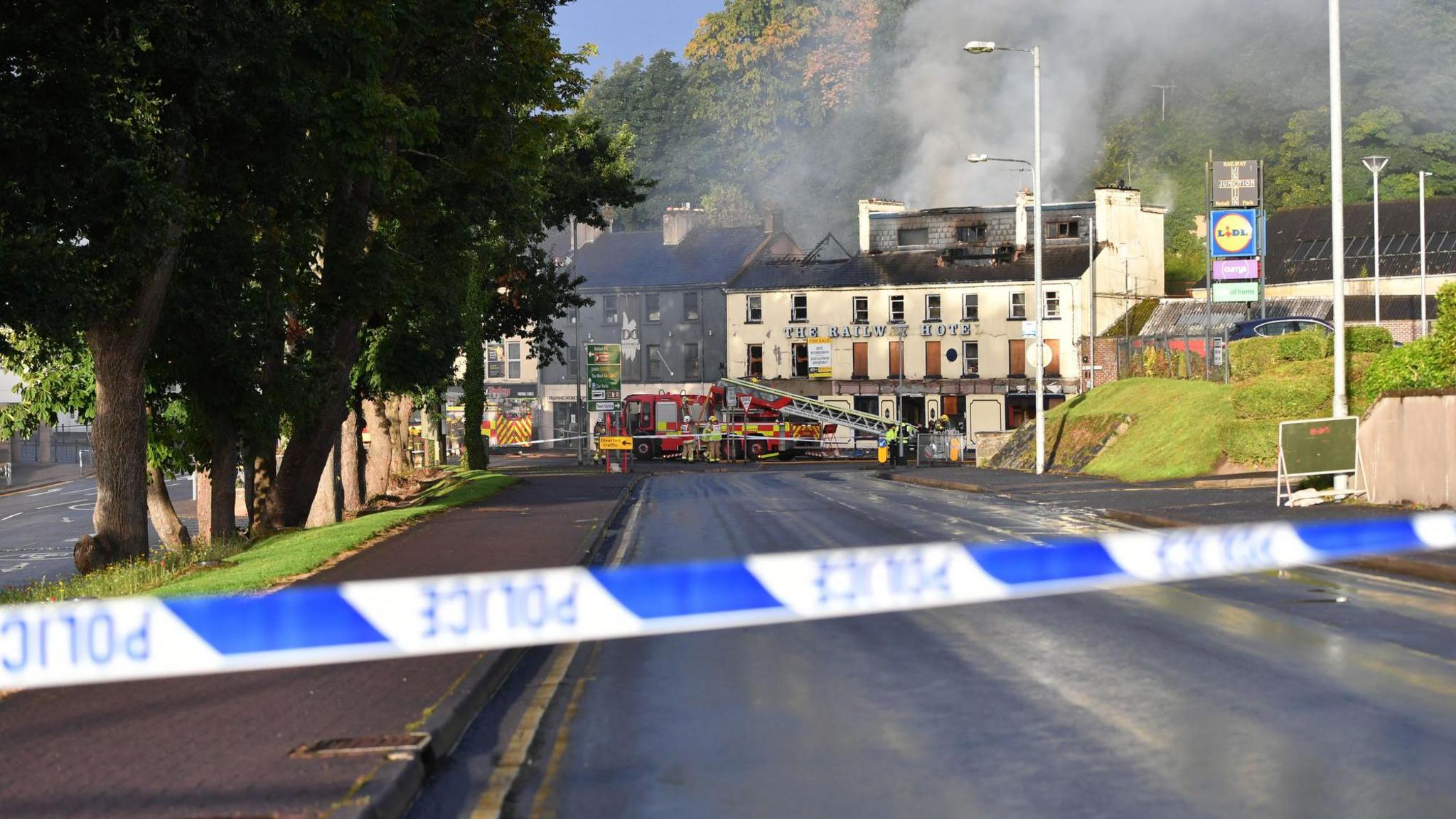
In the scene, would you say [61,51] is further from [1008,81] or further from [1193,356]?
[1008,81]

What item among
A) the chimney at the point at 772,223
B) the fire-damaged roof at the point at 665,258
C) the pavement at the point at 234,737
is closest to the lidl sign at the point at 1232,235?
the pavement at the point at 234,737

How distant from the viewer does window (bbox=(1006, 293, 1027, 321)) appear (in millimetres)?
84312

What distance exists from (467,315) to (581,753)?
128 feet

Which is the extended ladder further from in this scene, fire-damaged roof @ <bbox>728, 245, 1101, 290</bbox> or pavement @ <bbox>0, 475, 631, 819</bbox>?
pavement @ <bbox>0, 475, 631, 819</bbox>

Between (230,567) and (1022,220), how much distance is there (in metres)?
69.2

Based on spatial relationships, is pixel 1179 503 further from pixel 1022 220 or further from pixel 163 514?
pixel 1022 220

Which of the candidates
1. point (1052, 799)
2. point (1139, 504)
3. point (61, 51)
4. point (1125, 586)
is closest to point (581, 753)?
point (1052, 799)

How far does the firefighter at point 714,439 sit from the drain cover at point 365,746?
62.9 meters

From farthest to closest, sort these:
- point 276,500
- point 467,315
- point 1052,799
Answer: point 467,315 < point 276,500 < point 1052,799

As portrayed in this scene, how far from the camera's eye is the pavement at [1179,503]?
17547 mm

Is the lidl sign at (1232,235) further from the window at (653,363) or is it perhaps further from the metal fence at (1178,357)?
the window at (653,363)

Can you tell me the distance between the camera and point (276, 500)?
3297 centimetres

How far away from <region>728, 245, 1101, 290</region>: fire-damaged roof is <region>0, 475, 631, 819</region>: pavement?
7349 centimetres

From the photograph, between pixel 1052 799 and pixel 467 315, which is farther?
pixel 467 315
